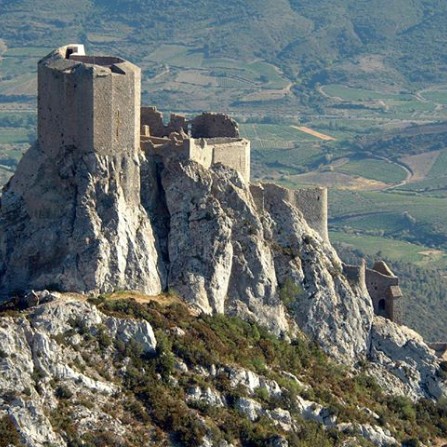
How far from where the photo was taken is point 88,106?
2429 inches

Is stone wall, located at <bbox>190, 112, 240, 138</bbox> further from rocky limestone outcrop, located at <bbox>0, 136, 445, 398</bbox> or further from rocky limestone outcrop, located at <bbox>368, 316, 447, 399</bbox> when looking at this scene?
rocky limestone outcrop, located at <bbox>368, 316, 447, 399</bbox>

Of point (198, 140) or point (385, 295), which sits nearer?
point (198, 140)

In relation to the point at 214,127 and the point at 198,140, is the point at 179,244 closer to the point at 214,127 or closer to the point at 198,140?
the point at 198,140

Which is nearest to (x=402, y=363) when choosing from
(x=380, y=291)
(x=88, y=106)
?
(x=380, y=291)

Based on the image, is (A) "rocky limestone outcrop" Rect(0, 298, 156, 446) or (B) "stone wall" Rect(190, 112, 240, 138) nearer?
(A) "rocky limestone outcrop" Rect(0, 298, 156, 446)

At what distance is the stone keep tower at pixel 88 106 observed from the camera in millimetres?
61719

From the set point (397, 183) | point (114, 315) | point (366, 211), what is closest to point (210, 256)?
point (114, 315)

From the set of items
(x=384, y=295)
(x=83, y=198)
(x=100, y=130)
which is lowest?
(x=384, y=295)

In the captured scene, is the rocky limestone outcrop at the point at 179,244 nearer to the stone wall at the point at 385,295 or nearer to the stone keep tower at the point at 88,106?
the stone keep tower at the point at 88,106

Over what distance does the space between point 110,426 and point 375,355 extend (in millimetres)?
17561

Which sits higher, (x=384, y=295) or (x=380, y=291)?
(x=380, y=291)

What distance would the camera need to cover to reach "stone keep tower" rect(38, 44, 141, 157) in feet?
202

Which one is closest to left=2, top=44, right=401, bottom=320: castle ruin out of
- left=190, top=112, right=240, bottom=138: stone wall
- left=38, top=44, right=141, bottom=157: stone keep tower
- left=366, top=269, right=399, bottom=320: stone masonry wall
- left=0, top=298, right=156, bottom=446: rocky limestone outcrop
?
left=38, top=44, right=141, bottom=157: stone keep tower

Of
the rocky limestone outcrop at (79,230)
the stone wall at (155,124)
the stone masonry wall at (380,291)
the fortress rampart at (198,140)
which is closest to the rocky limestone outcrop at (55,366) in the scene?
the rocky limestone outcrop at (79,230)
